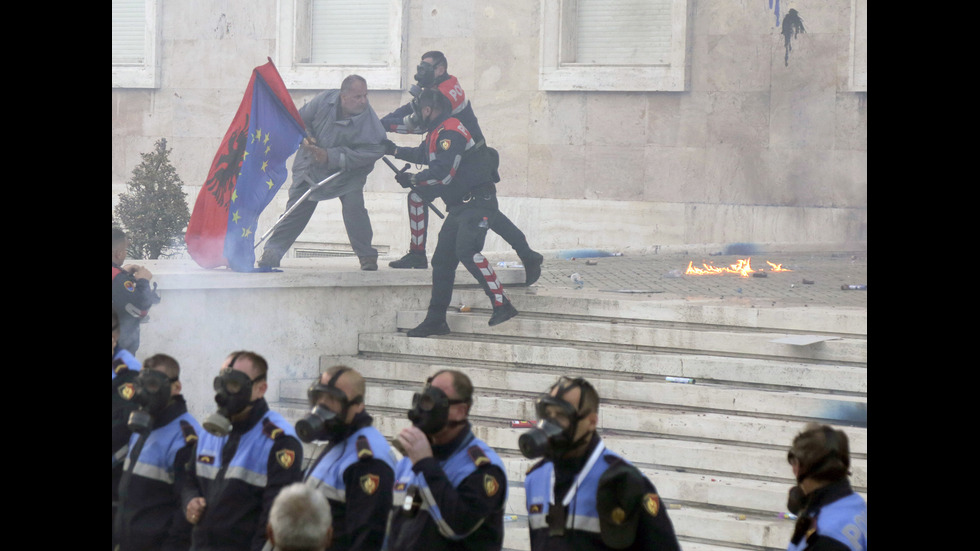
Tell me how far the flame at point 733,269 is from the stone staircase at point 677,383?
102 inches

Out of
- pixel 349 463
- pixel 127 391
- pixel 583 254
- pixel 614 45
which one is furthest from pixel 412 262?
pixel 349 463

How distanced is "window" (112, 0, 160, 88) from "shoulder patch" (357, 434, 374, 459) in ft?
51.1

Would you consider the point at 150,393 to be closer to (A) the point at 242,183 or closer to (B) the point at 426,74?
(A) the point at 242,183

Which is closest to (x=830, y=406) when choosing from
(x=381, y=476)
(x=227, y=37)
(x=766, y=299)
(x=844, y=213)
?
(x=766, y=299)

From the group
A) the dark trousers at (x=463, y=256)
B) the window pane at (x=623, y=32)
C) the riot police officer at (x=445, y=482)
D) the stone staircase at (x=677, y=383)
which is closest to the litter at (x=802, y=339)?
the stone staircase at (x=677, y=383)

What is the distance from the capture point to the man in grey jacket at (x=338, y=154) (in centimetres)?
1202

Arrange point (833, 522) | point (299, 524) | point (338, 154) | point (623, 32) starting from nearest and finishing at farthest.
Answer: point (299, 524), point (833, 522), point (338, 154), point (623, 32)

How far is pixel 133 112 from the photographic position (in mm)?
20375

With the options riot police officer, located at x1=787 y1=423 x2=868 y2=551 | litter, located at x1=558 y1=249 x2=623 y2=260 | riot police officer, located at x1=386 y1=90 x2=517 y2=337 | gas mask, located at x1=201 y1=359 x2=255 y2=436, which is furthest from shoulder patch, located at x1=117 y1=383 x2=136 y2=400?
litter, located at x1=558 y1=249 x2=623 y2=260

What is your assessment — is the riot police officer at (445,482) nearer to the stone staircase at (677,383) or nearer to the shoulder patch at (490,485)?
the shoulder patch at (490,485)

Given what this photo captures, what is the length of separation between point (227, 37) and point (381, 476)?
49.6 ft

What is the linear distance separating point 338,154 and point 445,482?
23.5ft

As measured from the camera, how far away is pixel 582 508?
5.08 m
